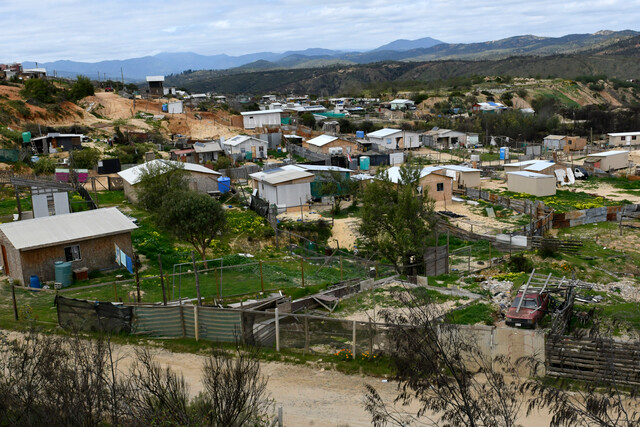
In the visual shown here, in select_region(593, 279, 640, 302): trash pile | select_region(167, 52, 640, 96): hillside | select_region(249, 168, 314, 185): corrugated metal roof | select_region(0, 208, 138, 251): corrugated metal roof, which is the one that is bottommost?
select_region(593, 279, 640, 302): trash pile

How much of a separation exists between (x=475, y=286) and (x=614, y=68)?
13254 centimetres

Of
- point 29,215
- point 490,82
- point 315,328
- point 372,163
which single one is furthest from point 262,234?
point 490,82

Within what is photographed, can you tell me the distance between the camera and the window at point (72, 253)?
19.7 m

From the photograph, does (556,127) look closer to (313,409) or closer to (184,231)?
(184,231)

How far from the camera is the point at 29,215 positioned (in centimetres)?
2525

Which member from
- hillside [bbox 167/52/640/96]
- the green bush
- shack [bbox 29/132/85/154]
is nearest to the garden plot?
the green bush

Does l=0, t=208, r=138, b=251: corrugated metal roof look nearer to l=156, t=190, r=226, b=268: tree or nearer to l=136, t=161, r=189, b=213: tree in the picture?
l=156, t=190, r=226, b=268: tree

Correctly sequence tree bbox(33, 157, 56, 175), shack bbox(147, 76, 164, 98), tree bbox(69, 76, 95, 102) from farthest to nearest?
1. shack bbox(147, 76, 164, 98)
2. tree bbox(69, 76, 95, 102)
3. tree bbox(33, 157, 56, 175)

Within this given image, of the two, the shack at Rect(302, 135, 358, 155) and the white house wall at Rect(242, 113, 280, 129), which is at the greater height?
the white house wall at Rect(242, 113, 280, 129)

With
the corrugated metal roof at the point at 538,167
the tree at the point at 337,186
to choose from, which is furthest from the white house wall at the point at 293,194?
the corrugated metal roof at the point at 538,167

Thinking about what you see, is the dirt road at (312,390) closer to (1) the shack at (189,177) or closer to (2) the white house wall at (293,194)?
(1) the shack at (189,177)

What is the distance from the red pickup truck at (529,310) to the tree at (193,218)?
10443 mm

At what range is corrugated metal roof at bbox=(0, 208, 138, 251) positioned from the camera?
1916 cm

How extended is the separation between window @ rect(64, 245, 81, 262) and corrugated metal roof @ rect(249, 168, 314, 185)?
1335 cm
